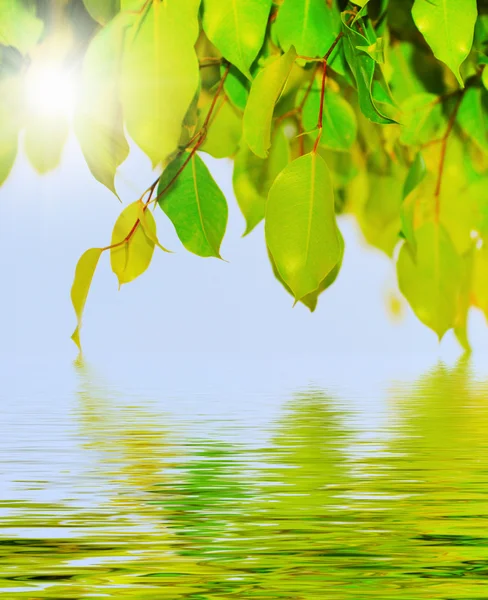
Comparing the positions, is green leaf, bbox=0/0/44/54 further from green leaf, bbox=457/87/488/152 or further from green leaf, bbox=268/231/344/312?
green leaf, bbox=457/87/488/152

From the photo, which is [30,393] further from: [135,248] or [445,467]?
[445,467]

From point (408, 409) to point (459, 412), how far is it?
0.07 metres

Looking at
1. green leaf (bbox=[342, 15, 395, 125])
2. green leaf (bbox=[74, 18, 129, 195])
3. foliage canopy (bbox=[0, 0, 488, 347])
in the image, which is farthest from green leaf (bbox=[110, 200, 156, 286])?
green leaf (bbox=[342, 15, 395, 125])

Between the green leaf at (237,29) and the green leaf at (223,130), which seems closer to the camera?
the green leaf at (237,29)

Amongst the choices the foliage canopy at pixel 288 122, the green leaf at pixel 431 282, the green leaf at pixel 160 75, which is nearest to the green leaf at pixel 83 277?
the foliage canopy at pixel 288 122

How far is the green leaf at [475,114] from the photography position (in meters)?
0.73

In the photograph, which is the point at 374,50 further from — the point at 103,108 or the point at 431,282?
the point at 431,282

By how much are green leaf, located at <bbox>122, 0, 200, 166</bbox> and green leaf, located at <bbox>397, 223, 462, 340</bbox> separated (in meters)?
0.26

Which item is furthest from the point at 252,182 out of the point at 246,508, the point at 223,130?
the point at 246,508

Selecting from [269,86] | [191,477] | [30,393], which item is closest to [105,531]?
[191,477]

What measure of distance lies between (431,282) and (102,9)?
29 centimetres

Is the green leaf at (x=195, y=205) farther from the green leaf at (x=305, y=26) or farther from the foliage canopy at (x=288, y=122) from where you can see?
the green leaf at (x=305, y=26)

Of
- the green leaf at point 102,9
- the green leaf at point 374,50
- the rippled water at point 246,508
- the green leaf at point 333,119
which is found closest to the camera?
the rippled water at point 246,508

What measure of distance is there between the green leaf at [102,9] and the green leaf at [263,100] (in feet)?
0.40
